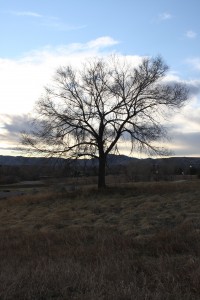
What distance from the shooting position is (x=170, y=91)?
33969 millimetres

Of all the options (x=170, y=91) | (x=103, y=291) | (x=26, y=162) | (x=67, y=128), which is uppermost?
(x=170, y=91)

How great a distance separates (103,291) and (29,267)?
2292mm

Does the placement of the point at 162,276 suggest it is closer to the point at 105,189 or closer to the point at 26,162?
the point at 105,189

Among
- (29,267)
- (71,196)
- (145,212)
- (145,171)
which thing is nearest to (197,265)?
(29,267)

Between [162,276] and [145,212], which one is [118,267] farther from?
[145,212]

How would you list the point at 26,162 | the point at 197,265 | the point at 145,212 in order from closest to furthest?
1. the point at 197,265
2. the point at 145,212
3. the point at 26,162

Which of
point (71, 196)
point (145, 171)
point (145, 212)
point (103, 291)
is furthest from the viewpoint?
point (145, 171)

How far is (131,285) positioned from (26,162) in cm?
2954

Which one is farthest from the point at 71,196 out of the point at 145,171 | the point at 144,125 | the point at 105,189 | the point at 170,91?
the point at 145,171

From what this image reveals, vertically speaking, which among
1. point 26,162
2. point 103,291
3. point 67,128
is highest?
point 67,128

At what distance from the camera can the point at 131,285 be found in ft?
20.6

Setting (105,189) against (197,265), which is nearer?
(197,265)

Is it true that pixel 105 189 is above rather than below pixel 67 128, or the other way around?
below

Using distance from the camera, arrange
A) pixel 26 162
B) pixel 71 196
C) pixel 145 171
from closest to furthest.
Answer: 1. pixel 71 196
2. pixel 26 162
3. pixel 145 171
